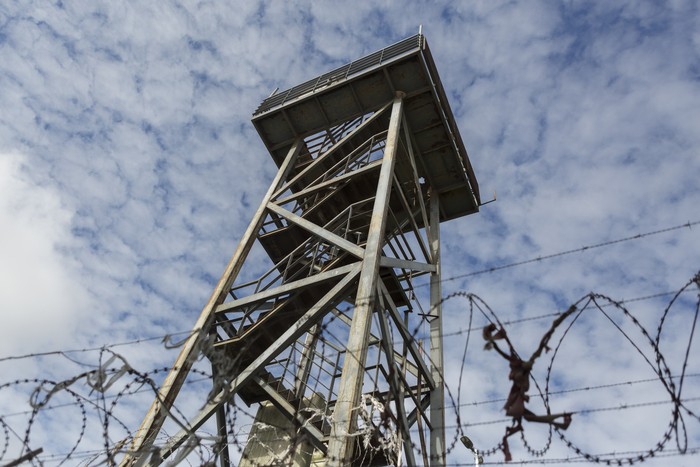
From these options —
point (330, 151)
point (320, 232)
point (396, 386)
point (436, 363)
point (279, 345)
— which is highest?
point (330, 151)

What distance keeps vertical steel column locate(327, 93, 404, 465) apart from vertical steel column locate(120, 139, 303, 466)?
1.94 metres

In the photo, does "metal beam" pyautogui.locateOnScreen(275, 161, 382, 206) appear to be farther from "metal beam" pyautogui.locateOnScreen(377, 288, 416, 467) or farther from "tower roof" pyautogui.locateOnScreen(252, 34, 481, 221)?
"metal beam" pyautogui.locateOnScreen(377, 288, 416, 467)

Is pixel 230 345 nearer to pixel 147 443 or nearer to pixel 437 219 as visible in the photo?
pixel 147 443

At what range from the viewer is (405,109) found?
14.1 metres

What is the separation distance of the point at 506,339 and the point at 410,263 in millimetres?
4587

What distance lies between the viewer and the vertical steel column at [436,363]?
354 inches

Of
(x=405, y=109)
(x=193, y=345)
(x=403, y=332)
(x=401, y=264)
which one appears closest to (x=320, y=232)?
(x=401, y=264)

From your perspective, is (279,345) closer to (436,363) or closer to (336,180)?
(436,363)

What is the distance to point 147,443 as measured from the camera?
26.7ft

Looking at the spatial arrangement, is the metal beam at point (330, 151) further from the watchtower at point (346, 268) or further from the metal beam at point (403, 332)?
the metal beam at point (403, 332)

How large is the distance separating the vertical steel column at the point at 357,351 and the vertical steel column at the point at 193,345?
1.94 m

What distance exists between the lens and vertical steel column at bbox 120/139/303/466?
814 cm

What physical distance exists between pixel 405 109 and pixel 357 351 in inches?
323

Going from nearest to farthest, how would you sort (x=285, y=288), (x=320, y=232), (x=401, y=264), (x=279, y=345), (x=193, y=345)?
(x=279, y=345) → (x=193, y=345) → (x=285, y=288) → (x=401, y=264) → (x=320, y=232)
